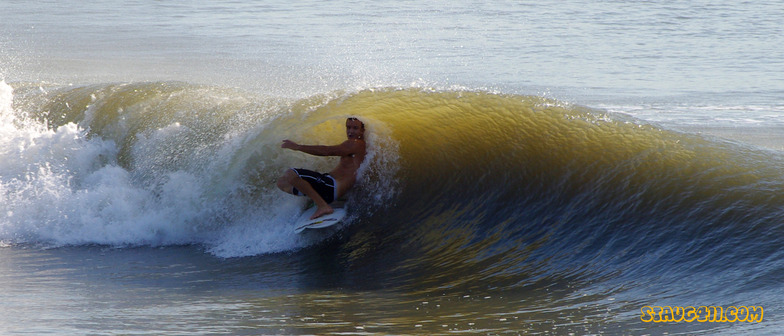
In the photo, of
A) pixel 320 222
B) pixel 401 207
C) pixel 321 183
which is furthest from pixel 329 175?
pixel 401 207

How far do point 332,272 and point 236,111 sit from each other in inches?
123

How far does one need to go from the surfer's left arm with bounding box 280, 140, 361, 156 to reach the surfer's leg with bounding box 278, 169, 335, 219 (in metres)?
0.26

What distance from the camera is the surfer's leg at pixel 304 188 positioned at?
7.22 metres

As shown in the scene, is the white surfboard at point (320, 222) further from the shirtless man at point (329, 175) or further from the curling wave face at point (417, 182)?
the curling wave face at point (417, 182)

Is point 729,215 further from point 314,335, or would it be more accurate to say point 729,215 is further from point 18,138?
point 18,138

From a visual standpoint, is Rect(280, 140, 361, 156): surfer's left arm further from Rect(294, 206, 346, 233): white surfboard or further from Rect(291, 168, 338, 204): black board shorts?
Rect(294, 206, 346, 233): white surfboard

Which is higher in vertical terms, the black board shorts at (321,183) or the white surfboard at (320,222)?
the black board shorts at (321,183)

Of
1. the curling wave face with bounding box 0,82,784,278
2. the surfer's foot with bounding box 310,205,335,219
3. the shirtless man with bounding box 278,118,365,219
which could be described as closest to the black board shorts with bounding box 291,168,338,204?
the shirtless man with bounding box 278,118,365,219

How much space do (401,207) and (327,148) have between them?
100 centimetres

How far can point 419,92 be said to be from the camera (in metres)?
8.91

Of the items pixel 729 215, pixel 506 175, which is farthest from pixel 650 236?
pixel 506 175

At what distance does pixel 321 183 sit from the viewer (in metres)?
7.29

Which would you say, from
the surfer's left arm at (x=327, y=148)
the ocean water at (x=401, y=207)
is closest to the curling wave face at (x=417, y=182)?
the ocean water at (x=401, y=207)

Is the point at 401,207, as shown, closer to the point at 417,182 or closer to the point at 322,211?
the point at 417,182
